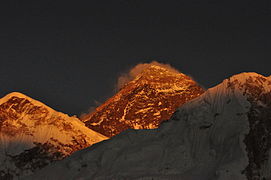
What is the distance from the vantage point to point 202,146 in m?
176

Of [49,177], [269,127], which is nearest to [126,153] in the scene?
[49,177]

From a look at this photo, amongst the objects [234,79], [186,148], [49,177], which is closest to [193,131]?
[186,148]

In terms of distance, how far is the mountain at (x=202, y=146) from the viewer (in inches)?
6452

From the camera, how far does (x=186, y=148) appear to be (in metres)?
175

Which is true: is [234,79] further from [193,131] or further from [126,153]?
[126,153]

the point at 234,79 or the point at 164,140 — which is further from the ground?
the point at 234,79

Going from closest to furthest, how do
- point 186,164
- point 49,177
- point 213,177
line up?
1. point 213,177
2. point 186,164
3. point 49,177

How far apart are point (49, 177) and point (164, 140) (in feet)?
103

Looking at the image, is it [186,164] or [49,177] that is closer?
[186,164]

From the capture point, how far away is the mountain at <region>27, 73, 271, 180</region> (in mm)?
163875

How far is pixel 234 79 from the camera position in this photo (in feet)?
614

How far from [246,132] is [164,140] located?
22.1 m

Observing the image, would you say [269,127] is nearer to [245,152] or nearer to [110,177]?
[245,152]

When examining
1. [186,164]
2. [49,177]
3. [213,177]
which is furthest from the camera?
[49,177]
